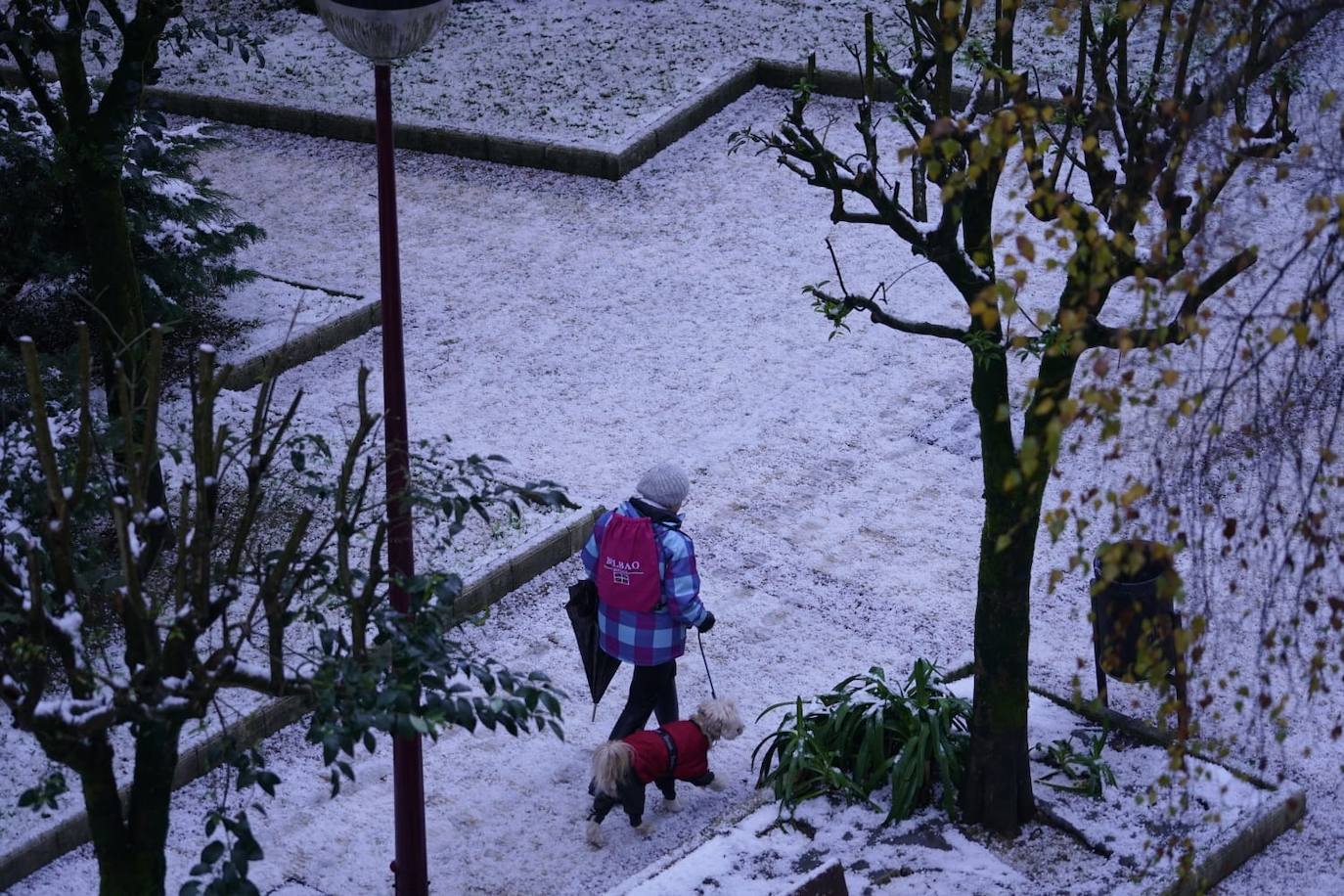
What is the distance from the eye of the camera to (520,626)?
8.43 metres

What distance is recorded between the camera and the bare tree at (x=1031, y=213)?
181 inches

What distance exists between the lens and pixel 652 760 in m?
6.76

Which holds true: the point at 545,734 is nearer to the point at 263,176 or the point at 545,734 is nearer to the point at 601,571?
A: the point at 601,571

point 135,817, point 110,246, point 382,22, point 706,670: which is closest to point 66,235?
point 110,246

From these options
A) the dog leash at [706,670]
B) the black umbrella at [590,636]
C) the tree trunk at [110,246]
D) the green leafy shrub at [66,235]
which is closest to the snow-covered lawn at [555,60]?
the green leafy shrub at [66,235]

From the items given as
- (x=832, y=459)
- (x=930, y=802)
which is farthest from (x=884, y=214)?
(x=832, y=459)

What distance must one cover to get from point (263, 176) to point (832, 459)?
6300mm

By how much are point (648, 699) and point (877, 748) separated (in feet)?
3.17

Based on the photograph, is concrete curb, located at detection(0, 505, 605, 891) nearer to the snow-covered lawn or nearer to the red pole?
the red pole

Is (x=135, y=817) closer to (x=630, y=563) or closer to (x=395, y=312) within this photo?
(x=395, y=312)

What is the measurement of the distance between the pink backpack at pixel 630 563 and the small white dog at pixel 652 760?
50 centimetres

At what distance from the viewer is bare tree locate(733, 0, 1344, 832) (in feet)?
15.1

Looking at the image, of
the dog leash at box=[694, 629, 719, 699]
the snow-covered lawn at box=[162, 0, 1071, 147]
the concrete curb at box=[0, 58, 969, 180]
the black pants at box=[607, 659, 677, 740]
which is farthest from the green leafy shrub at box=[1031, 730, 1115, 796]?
the snow-covered lawn at box=[162, 0, 1071, 147]

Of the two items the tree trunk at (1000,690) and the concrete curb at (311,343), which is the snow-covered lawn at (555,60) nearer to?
the concrete curb at (311,343)
